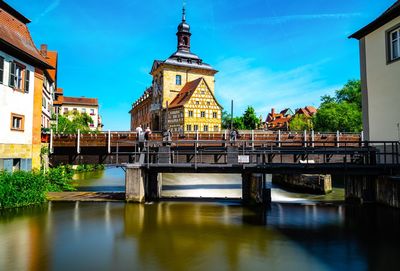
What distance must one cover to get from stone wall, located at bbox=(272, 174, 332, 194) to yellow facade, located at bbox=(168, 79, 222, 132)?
2497 cm

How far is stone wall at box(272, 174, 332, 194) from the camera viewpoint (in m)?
24.3

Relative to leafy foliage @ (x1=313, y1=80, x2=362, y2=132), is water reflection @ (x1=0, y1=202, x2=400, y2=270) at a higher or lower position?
lower

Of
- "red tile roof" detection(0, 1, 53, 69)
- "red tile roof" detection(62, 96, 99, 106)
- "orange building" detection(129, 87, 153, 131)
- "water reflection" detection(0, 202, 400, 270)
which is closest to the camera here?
"water reflection" detection(0, 202, 400, 270)

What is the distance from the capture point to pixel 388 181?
16.2m

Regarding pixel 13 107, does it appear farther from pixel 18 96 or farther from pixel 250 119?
pixel 250 119

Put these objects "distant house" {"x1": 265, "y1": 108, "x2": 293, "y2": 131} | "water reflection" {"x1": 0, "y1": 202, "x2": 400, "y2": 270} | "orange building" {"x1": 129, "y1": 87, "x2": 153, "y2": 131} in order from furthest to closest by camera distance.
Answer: "distant house" {"x1": 265, "y1": 108, "x2": 293, "y2": 131}, "orange building" {"x1": 129, "y1": 87, "x2": 153, "y2": 131}, "water reflection" {"x1": 0, "y1": 202, "x2": 400, "y2": 270}

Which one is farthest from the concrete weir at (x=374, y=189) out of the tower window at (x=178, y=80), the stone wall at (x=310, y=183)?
the tower window at (x=178, y=80)

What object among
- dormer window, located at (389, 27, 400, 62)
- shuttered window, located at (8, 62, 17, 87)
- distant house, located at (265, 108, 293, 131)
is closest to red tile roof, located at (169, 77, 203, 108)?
shuttered window, located at (8, 62, 17, 87)

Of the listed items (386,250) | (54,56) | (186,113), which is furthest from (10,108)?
(186,113)

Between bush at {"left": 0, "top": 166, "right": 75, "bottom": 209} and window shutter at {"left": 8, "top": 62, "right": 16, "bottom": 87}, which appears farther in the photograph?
window shutter at {"left": 8, "top": 62, "right": 16, "bottom": 87}

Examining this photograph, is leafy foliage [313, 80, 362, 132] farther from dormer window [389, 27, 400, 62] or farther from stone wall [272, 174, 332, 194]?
dormer window [389, 27, 400, 62]

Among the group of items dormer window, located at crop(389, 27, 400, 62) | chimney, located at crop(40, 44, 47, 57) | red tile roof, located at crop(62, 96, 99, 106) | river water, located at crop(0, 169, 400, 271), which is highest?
red tile roof, located at crop(62, 96, 99, 106)

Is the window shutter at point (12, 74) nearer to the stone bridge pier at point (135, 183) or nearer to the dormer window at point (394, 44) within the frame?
the stone bridge pier at point (135, 183)

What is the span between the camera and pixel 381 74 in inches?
709
